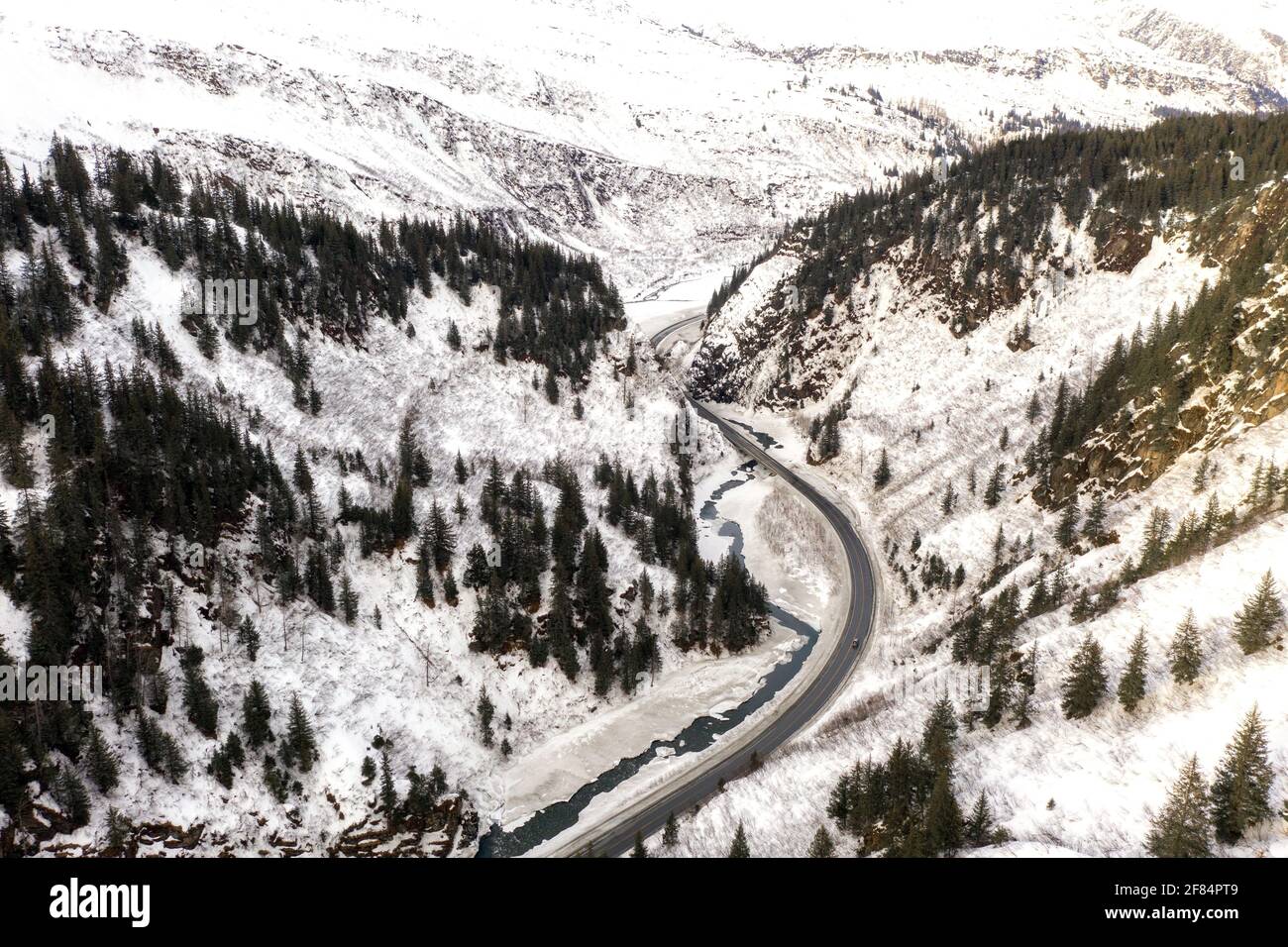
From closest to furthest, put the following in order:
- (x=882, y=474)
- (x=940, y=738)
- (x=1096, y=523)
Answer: (x=940, y=738) → (x=1096, y=523) → (x=882, y=474)

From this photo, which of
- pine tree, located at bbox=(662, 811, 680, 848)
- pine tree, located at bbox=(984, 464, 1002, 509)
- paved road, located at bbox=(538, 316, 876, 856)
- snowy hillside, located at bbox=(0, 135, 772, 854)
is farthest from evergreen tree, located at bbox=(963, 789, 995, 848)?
pine tree, located at bbox=(984, 464, 1002, 509)

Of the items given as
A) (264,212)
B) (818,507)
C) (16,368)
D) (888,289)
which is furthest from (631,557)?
(888,289)

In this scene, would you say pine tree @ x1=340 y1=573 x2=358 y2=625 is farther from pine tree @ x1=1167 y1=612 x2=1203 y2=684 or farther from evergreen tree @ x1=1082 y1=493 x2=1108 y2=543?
evergreen tree @ x1=1082 y1=493 x2=1108 y2=543

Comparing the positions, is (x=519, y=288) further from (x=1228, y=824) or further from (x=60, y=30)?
(x=60, y=30)

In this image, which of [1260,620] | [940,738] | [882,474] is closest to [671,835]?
[940,738]

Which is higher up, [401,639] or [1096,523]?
[1096,523]

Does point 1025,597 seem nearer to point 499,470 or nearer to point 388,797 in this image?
point 388,797
